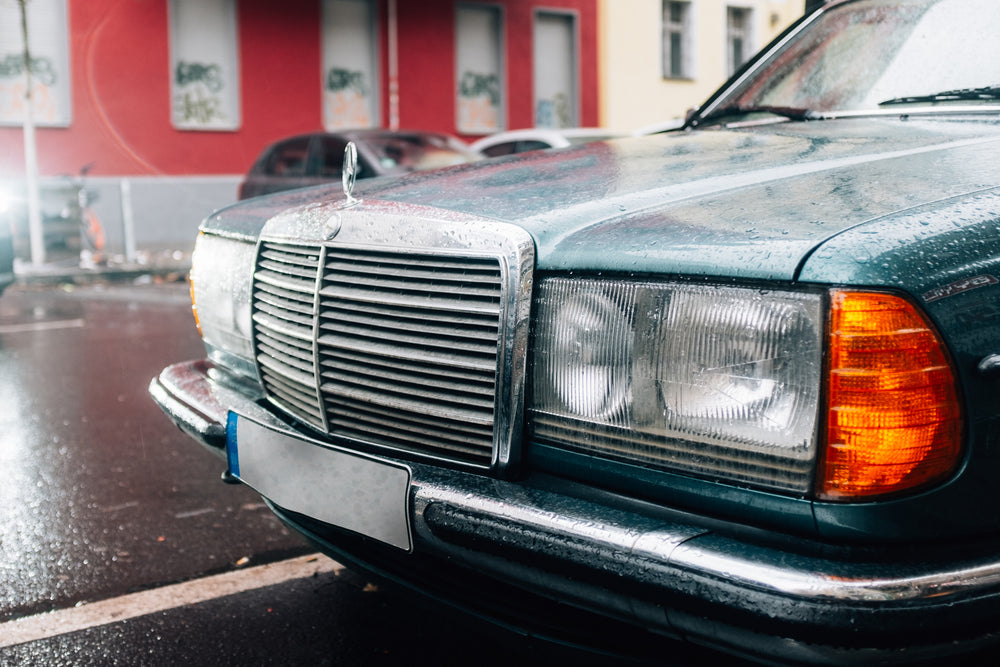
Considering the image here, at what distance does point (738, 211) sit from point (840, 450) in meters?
0.48

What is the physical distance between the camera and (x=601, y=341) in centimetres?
173

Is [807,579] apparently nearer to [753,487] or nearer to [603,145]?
[753,487]

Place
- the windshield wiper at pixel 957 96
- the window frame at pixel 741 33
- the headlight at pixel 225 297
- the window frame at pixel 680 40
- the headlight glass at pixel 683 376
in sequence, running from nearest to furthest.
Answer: the headlight glass at pixel 683 376, the windshield wiper at pixel 957 96, the headlight at pixel 225 297, the window frame at pixel 680 40, the window frame at pixel 741 33

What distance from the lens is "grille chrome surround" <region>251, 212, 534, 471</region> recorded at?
1819mm

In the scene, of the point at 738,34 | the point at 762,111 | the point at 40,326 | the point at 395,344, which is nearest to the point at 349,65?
the point at 738,34

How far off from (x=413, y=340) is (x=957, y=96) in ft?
5.21

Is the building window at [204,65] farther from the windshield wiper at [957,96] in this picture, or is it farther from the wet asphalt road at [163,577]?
the windshield wiper at [957,96]

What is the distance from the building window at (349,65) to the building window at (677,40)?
669 cm

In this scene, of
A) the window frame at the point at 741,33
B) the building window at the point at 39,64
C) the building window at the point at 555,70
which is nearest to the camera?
the building window at the point at 39,64

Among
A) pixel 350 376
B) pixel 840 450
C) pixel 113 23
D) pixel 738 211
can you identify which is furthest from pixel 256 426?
pixel 113 23

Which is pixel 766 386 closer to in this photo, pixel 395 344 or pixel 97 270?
pixel 395 344

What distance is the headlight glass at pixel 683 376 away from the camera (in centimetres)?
152

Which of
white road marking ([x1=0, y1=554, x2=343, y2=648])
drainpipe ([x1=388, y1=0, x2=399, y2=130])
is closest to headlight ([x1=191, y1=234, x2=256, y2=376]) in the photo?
white road marking ([x1=0, y1=554, x2=343, y2=648])

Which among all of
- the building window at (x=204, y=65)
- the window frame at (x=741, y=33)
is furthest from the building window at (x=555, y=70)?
the building window at (x=204, y=65)
